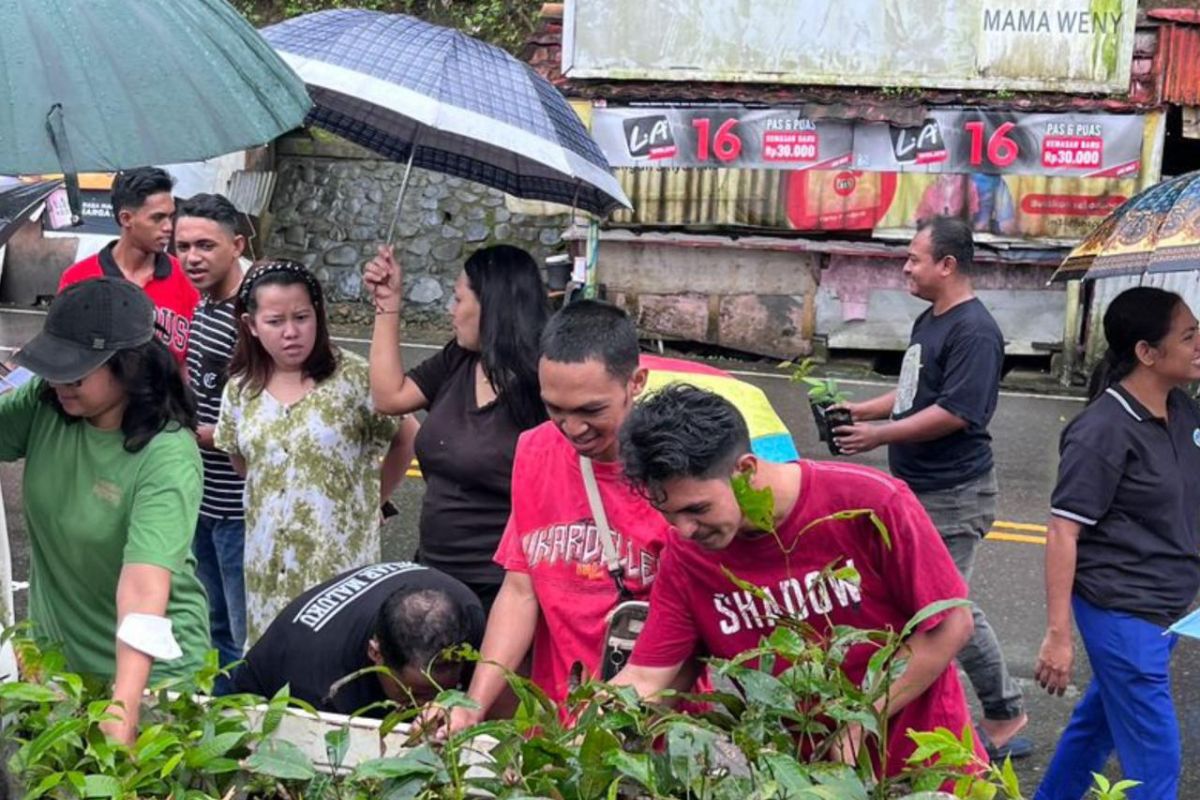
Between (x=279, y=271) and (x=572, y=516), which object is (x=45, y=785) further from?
(x=279, y=271)

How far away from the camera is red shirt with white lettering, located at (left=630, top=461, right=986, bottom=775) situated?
8.96 ft

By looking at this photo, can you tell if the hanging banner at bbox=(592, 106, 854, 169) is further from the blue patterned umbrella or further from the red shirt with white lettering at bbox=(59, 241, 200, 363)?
the blue patterned umbrella

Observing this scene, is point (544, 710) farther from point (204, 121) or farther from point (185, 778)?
point (204, 121)

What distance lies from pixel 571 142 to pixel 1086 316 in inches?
423

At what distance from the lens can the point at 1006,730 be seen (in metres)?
5.16

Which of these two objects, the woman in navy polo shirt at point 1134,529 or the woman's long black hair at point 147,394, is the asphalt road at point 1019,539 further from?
the woman's long black hair at point 147,394

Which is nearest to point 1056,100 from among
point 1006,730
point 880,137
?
point 880,137

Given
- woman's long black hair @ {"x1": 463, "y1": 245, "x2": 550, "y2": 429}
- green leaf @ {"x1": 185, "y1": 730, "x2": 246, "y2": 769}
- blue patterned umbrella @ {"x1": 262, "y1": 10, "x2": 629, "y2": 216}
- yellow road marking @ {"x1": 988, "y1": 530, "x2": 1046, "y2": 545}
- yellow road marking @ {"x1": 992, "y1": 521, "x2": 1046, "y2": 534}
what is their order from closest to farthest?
green leaf @ {"x1": 185, "y1": 730, "x2": 246, "y2": 769}
blue patterned umbrella @ {"x1": 262, "y1": 10, "x2": 629, "y2": 216}
woman's long black hair @ {"x1": 463, "y1": 245, "x2": 550, "y2": 429}
yellow road marking @ {"x1": 988, "y1": 530, "x2": 1046, "y2": 545}
yellow road marking @ {"x1": 992, "y1": 521, "x2": 1046, "y2": 534}

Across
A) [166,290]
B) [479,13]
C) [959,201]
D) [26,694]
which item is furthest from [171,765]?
[479,13]

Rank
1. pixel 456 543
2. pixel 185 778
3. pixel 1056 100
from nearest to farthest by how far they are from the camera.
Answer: pixel 185 778 < pixel 456 543 < pixel 1056 100

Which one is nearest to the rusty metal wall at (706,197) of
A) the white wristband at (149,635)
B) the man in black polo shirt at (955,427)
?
the man in black polo shirt at (955,427)

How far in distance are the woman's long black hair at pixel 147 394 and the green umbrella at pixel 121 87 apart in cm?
62

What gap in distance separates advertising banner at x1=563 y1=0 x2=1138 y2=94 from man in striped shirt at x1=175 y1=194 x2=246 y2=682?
9.49 meters

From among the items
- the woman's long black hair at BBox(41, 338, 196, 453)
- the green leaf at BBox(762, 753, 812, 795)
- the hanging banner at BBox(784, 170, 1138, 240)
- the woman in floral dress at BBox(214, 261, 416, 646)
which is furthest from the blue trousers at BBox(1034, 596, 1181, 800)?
the hanging banner at BBox(784, 170, 1138, 240)
